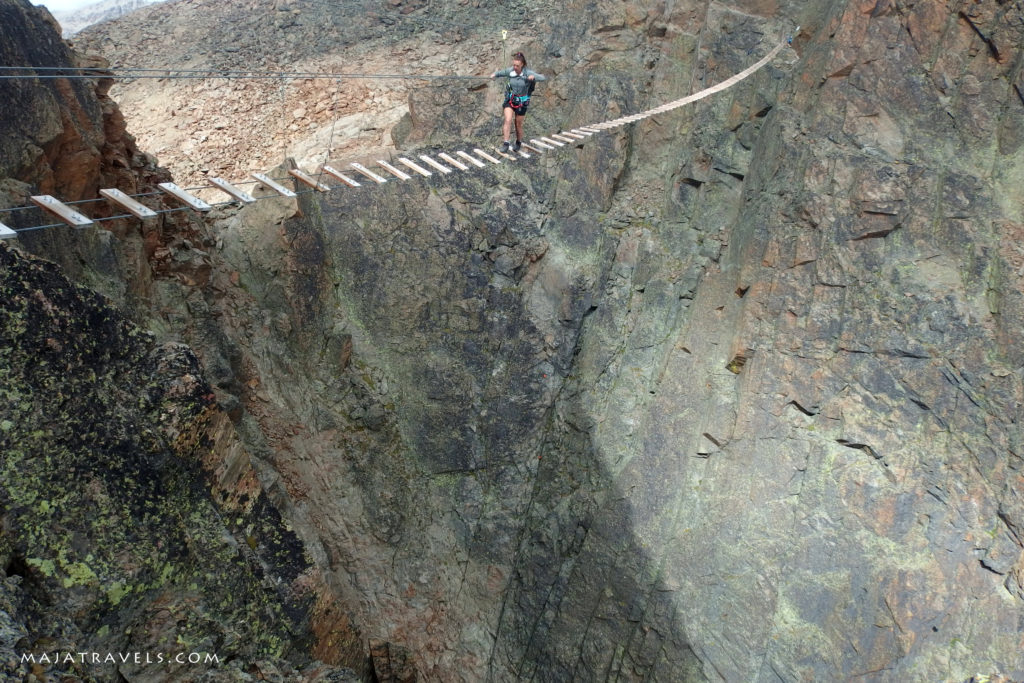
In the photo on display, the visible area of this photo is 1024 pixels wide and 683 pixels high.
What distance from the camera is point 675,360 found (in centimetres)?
1202

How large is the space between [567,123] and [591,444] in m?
5.98

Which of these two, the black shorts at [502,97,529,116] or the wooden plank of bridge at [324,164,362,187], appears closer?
the wooden plank of bridge at [324,164,362,187]

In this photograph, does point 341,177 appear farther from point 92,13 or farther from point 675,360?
point 92,13

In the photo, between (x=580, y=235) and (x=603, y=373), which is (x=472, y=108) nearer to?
(x=580, y=235)

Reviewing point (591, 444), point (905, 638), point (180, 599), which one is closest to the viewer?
point (180, 599)

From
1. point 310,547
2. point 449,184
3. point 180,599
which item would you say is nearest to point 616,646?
point 310,547

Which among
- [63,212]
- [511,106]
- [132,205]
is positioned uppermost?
[63,212]

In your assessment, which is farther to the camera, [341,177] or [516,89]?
[516,89]

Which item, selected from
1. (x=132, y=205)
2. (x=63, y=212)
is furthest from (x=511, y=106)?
(x=63, y=212)

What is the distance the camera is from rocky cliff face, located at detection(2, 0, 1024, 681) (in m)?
10.3

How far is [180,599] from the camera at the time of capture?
727 cm

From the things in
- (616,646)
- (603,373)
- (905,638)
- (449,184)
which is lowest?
(616,646)
